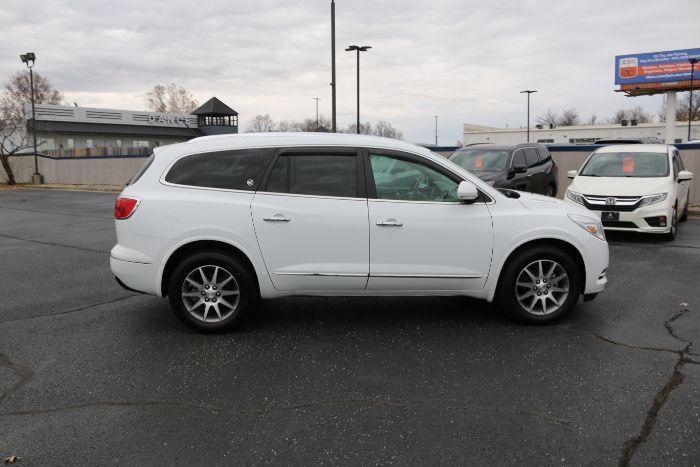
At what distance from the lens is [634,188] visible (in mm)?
9805

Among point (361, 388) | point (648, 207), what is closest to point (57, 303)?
point (361, 388)

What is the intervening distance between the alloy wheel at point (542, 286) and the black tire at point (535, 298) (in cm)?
2

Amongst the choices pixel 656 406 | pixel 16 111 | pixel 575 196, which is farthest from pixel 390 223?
pixel 16 111

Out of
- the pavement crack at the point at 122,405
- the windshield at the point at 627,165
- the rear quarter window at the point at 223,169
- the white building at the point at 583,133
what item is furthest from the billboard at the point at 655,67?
the pavement crack at the point at 122,405

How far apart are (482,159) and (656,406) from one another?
365 inches

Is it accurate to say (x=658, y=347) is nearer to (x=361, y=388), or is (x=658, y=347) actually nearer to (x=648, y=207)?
(x=361, y=388)

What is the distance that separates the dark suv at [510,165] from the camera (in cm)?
1160

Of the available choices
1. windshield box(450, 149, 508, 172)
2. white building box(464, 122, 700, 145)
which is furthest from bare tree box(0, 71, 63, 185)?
white building box(464, 122, 700, 145)

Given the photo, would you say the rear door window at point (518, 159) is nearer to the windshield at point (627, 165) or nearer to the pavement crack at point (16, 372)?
the windshield at point (627, 165)

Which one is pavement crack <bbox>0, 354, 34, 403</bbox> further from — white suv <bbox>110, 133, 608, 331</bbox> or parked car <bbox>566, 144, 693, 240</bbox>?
parked car <bbox>566, 144, 693, 240</bbox>

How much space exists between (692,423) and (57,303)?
5868 mm

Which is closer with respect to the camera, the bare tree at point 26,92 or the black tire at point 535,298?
the black tire at point 535,298

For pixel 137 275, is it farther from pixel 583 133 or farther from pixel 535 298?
pixel 583 133

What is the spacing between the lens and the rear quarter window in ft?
16.4
